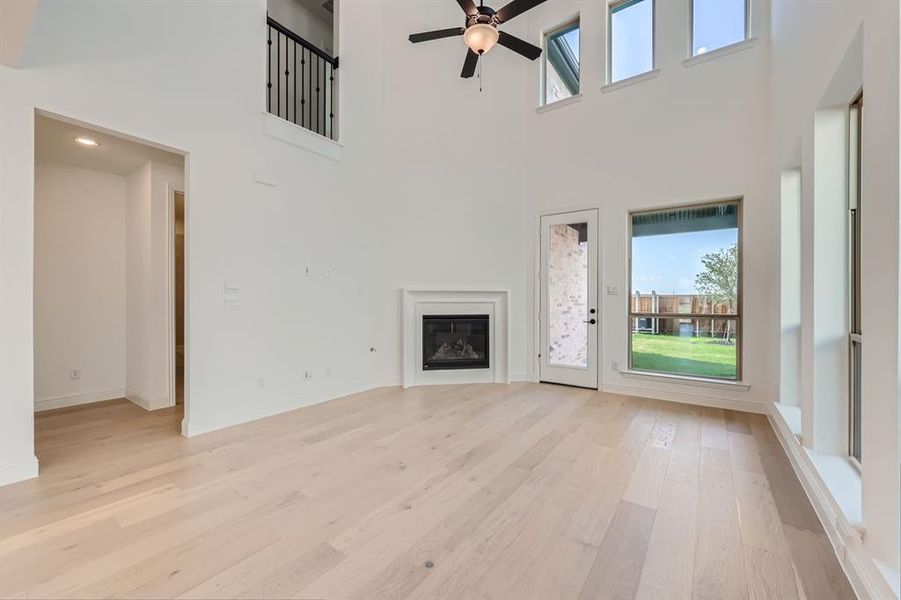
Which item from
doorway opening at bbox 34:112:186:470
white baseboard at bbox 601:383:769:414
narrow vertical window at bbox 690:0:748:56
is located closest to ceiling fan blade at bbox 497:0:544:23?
narrow vertical window at bbox 690:0:748:56

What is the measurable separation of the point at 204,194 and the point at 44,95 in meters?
1.05

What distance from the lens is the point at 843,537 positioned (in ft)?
5.55

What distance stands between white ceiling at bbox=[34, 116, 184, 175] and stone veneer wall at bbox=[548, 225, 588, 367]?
4.51 metres

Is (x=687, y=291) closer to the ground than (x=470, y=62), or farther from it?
closer to the ground

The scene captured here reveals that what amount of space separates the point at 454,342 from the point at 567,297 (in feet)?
5.49

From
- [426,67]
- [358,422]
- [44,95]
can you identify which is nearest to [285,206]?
[44,95]

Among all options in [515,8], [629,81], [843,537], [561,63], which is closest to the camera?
[843,537]

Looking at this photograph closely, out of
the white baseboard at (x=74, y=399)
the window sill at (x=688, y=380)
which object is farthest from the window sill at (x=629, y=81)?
the white baseboard at (x=74, y=399)

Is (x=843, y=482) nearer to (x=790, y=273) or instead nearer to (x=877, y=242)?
(x=877, y=242)

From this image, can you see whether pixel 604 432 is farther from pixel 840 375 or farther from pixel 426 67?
pixel 426 67

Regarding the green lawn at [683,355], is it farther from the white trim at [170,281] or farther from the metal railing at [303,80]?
the white trim at [170,281]

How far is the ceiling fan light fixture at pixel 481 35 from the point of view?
297cm

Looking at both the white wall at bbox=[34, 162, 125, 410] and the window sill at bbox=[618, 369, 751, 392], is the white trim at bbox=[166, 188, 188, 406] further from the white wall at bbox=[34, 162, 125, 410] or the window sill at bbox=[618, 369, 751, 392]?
the window sill at bbox=[618, 369, 751, 392]

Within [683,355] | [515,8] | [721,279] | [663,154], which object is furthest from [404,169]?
[683,355]
